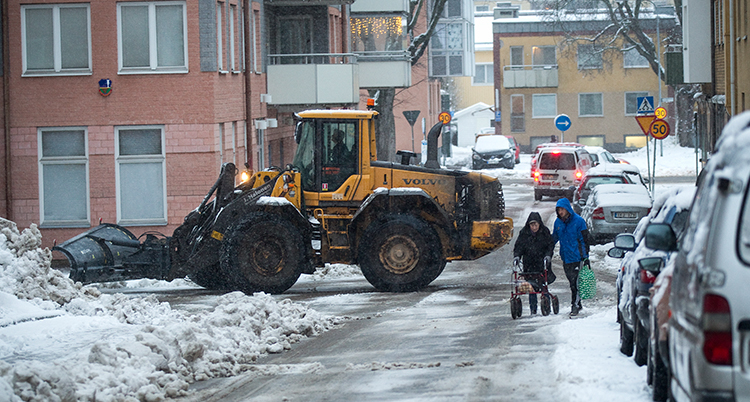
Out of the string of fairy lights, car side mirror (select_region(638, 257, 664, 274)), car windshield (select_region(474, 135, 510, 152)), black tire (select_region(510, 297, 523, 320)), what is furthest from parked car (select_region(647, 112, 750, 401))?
car windshield (select_region(474, 135, 510, 152))

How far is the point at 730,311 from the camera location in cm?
525

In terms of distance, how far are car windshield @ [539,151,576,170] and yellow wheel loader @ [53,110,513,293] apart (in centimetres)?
1730

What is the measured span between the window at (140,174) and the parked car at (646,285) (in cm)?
1406

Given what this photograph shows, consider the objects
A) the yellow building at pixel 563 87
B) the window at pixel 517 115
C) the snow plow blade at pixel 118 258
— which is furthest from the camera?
the window at pixel 517 115

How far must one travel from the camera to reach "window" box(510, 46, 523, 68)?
69.1m

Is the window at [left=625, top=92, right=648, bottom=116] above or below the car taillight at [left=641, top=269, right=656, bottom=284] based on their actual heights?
above

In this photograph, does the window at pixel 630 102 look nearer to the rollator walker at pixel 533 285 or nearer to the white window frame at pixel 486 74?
the white window frame at pixel 486 74

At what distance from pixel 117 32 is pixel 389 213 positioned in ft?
29.1

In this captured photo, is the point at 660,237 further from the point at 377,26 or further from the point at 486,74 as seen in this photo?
the point at 486,74

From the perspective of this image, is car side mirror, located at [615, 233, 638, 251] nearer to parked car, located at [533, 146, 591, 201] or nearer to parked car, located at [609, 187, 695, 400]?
parked car, located at [609, 187, 695, 400]

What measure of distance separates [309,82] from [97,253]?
13.5 meters

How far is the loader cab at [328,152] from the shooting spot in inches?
671

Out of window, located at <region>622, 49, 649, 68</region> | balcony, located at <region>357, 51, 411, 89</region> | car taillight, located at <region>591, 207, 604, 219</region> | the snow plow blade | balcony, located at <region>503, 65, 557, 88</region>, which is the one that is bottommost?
the snow plow blade

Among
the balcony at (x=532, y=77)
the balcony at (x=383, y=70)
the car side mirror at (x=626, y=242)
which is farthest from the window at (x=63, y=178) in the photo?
the balcony at (x=532, y=77)
